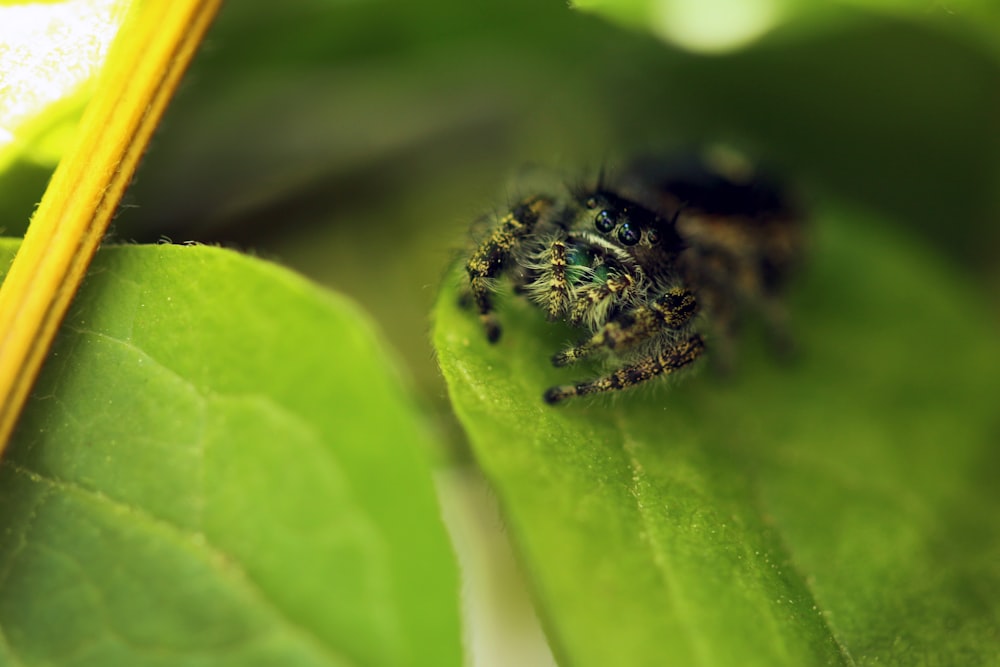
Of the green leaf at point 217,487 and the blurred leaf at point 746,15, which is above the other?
the blurred leaf at point 746,15

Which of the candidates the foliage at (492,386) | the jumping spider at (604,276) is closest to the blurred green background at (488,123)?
the foliage at (492,386)

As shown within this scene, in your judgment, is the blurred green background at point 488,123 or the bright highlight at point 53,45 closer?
the bright highlight at point 53,45

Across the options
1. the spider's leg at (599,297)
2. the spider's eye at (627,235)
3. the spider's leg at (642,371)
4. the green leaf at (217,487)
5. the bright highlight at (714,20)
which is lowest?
the green leaf at (217,487)

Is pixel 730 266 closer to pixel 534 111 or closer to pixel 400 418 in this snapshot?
pixel 534 111

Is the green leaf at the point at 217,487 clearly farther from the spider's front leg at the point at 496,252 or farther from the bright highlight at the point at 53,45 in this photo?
the spider's front leg at the point at 496,252

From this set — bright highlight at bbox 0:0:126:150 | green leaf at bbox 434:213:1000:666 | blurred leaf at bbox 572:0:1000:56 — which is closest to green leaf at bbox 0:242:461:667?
green leaf at bbox 434:213:1000:666

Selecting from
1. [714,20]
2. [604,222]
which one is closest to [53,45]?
[604,222]
